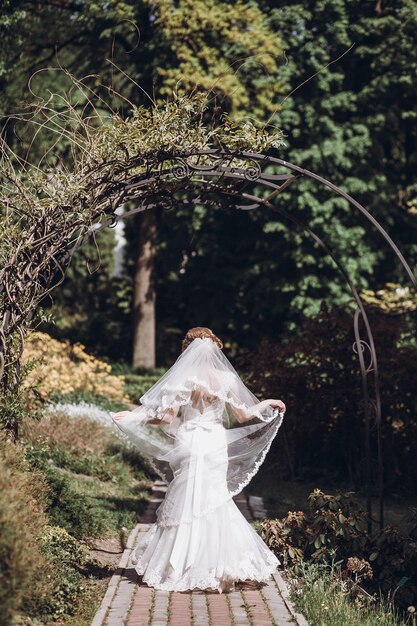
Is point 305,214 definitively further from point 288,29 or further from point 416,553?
point 416,553

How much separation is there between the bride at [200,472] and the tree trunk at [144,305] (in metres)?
14.1

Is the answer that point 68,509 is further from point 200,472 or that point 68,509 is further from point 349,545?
point 349,545

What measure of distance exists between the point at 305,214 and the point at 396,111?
3063 mm

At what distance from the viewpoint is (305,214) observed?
63.7 feet

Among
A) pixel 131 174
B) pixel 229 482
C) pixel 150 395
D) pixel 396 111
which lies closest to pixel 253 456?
pixel 229 482

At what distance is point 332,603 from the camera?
227 inches

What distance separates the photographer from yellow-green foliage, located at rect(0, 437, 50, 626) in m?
3.94

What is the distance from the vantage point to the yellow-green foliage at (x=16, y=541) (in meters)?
3.94

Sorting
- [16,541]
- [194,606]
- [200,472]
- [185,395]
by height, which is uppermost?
[185,395]

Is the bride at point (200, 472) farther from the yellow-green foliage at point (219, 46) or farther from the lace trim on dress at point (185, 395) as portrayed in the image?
the yellow-green foliage at point (219, 46)

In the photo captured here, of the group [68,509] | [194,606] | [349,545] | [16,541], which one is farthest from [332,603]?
[68,509]

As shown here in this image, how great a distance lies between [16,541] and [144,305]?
16.8m

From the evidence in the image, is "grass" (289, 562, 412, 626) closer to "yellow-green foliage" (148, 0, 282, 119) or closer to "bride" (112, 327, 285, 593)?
"bride" (112, 327, 285, 593)

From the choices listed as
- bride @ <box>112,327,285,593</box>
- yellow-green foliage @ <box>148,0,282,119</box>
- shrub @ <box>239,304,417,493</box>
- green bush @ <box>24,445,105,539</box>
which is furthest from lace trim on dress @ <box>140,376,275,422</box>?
yellow-green foliage @ <box>148,0,282,119</box>
